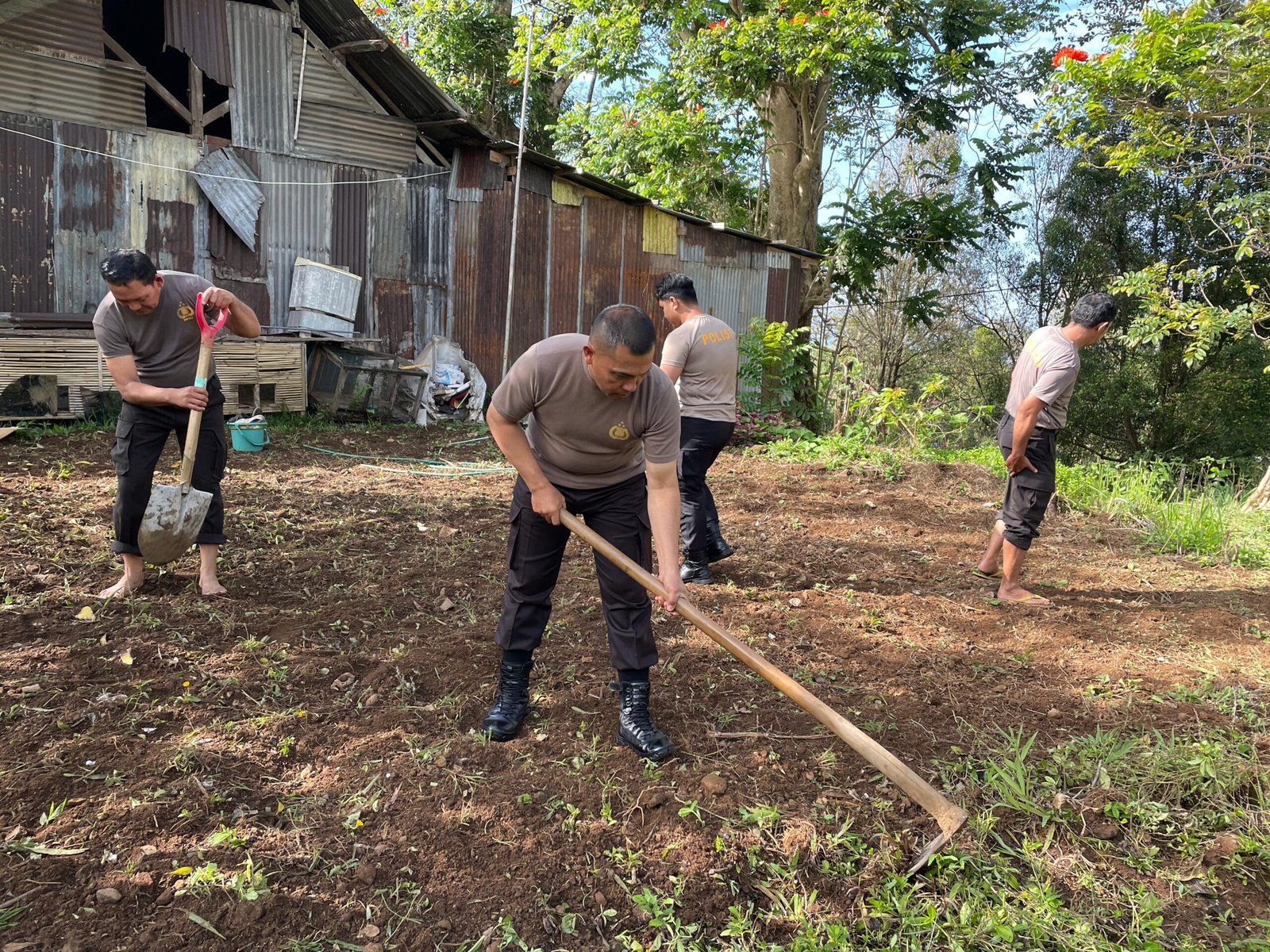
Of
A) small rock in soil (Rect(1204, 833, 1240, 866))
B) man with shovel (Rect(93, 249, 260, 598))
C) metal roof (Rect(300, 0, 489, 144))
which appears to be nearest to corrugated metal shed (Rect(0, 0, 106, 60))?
metal roof (Rect(300, 0, 489, 144))

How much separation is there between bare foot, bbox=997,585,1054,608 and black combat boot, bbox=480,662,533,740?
299cm

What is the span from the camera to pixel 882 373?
21.7 m

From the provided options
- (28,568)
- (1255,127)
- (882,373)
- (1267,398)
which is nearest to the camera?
(28,568)

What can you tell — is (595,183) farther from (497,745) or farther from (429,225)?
(497,745)

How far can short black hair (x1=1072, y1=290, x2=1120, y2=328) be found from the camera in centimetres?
443

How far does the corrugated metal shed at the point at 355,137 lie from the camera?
10523 mm

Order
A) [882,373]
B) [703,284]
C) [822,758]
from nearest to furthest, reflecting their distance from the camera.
→ [822,758] → [703,284] → [882,373]

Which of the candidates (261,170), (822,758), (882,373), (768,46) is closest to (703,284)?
(768,46)

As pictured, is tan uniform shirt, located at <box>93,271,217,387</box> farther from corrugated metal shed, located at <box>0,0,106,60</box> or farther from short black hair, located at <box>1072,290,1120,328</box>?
corrugated metal shed, located at <box>0,0,106,60</box>

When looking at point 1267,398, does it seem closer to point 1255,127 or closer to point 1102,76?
point 1255,127

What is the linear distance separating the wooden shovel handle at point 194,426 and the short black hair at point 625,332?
2.37m

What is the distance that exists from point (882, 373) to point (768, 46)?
10906 millimetres

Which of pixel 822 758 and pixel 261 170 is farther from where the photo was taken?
pixel 261 170

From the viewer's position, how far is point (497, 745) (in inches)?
123
